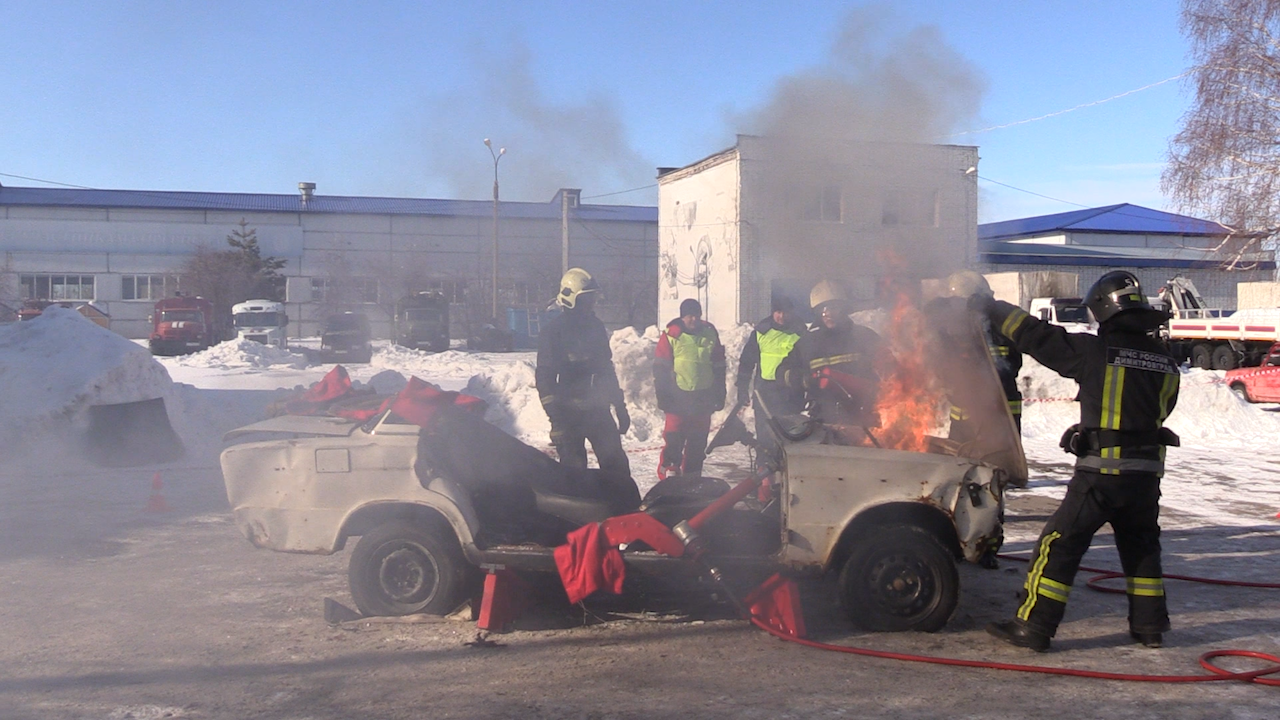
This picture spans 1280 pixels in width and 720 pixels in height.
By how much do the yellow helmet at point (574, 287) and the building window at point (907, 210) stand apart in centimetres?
258

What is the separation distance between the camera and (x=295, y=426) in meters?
5.47

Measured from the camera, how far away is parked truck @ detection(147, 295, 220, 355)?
112ft

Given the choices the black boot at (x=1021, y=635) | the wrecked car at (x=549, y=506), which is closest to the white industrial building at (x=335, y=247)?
the wrecked car at (x=549, y=506)

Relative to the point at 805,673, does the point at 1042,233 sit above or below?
above

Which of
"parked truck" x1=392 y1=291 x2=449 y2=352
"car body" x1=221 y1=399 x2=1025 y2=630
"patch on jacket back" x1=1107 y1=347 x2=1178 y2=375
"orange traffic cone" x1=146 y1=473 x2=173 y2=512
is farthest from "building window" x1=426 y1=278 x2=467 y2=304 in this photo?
"patch on jacket back" x1=1107 y1=347 x2=1178 y2=375

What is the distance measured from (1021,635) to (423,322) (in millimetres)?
23322

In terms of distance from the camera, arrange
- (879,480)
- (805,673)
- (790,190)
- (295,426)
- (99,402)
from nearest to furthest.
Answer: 1. (805,673)
2. (879,480)
3. (295,426)
4. (790,190)
5. (99,402)

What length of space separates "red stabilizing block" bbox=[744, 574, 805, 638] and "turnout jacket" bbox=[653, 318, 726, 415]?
131 inches

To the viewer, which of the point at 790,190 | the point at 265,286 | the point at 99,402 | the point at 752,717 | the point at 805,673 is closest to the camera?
the point at 752,717

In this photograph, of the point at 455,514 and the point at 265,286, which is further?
the point at 265,286

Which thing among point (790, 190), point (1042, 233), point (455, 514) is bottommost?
point (455, 514)

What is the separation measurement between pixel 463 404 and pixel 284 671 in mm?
1752

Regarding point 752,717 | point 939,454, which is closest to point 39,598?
point 752,717

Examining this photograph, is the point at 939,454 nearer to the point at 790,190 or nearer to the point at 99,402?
the point at 790,190
